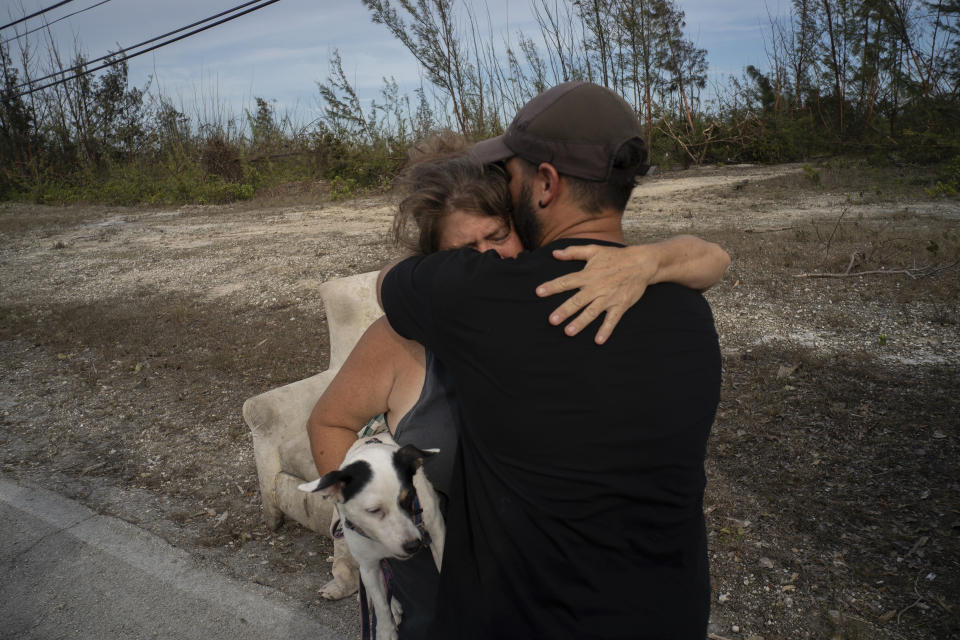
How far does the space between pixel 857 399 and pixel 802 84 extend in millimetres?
11651

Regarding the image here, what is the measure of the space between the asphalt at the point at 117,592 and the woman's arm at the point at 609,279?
2.13 m

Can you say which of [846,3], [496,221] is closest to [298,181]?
[846,3]

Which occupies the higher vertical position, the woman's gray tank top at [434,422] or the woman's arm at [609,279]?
the woman's arm at [609,279]

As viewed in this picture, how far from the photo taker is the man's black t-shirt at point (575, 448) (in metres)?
1.30

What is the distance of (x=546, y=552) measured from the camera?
1359 mm

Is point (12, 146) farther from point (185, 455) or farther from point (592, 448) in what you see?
point (592, 448)

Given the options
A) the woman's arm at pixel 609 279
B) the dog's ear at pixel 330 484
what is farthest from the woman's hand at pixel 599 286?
the dog's ear at pixel 330 484

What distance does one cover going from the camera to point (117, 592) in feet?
10.2

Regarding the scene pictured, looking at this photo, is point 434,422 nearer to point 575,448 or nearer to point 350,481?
point 350,481

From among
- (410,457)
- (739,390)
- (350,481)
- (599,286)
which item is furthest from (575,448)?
(739,390)

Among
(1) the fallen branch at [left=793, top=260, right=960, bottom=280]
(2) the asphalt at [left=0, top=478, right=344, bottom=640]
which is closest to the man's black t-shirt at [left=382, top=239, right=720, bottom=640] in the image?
(2) the asphalt at [left=0, top=478, right=344, bottom=640]

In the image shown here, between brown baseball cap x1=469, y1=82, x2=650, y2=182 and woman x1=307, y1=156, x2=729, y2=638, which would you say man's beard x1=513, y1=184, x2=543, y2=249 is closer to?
brown baseball cap x1=469, y1=82, x2=650, y2=182

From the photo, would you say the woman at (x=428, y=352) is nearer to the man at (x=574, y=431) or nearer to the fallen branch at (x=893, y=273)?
the man at (x=574, y=431)

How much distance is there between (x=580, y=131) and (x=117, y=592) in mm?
3006
